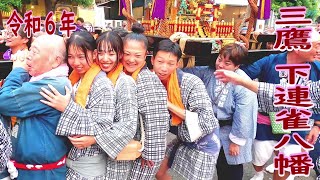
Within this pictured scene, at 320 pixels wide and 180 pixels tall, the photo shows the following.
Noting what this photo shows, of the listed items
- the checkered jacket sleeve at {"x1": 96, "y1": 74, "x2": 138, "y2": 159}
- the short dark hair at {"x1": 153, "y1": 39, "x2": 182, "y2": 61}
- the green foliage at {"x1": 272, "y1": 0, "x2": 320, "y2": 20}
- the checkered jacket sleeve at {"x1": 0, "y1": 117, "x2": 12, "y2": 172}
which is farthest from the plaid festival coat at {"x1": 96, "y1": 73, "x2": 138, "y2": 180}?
the green foliage at {"x1": 272, "y1": 0, "x2": 320, "y2": 20}

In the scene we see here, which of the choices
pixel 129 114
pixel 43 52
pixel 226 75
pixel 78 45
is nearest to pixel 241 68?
pixel 226 75

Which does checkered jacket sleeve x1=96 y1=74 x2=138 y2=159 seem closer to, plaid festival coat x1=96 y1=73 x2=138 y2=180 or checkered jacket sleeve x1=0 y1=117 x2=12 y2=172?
plaid festival coat x1=96 y1=73 x2=138 y2=180

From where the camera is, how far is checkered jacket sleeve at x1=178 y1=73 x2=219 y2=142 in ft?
7.57

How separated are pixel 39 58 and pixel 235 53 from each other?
174 cm

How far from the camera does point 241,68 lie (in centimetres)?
312

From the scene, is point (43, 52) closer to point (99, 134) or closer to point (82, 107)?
point (82, 107)

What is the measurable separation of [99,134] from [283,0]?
78.5 feet

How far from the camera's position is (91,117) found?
1.86 meters

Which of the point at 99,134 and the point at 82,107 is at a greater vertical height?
the point at 82,107

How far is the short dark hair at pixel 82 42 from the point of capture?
6.44ft

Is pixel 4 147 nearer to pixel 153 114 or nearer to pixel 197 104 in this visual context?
pixel 153 114

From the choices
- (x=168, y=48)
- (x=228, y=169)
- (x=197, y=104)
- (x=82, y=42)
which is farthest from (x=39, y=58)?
(x=228, y=169)

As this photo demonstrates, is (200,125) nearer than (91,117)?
No

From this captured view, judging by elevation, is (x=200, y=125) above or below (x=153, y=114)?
below
